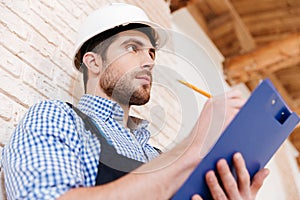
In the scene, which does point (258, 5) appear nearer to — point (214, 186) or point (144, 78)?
point (144, 78)

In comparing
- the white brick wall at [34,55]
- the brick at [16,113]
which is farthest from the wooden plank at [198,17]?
the brick at [16,113]

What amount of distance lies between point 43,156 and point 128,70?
367 mm

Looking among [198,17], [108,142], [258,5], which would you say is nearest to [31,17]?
[108,142]

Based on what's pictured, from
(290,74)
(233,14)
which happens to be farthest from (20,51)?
(290,74)

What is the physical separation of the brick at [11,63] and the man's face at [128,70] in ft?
0.71

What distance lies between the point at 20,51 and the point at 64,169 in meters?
0.46

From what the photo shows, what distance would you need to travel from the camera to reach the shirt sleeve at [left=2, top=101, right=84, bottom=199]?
0.71m

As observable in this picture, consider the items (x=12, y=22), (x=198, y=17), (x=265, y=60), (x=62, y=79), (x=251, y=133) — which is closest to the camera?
(x=251, y=133)

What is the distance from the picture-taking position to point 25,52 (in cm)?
110

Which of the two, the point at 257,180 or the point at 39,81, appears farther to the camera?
the point at 39,81

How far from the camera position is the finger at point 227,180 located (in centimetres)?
70

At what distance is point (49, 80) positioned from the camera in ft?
3.81

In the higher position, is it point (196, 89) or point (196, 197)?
point (196, 89)

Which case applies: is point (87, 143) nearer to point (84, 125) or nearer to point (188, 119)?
point (84, 125)
